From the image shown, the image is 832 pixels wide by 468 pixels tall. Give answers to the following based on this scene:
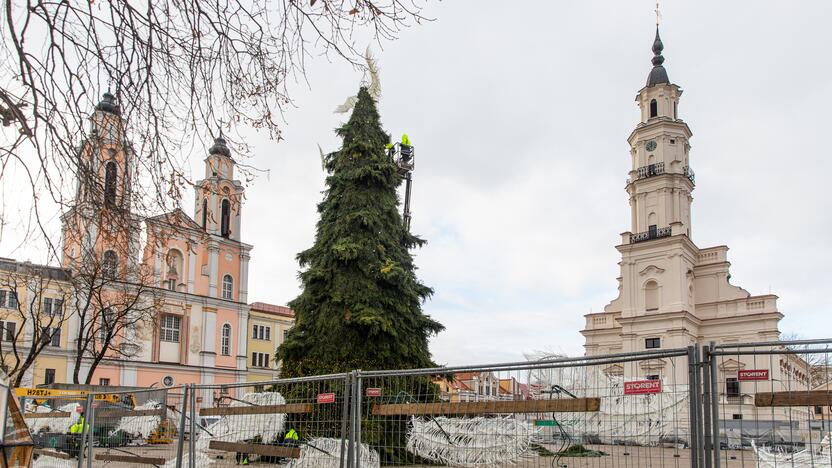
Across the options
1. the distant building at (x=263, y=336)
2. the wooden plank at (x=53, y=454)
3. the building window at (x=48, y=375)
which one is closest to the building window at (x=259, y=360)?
the distant building at (x=263, y=336)

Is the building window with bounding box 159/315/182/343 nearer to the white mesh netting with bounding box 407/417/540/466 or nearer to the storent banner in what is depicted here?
the white mesh netting with bounding box 407/417/540/466

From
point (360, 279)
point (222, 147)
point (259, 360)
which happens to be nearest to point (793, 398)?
point (222, 147)

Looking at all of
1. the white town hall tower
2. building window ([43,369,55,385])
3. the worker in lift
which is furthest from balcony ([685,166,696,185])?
building window ([43,369,55,385])

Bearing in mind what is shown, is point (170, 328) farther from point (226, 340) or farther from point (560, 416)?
point (560, 416)

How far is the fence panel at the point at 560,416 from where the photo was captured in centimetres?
510

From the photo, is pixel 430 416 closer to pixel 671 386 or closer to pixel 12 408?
pixel 671 386

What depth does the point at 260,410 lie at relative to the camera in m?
8.25

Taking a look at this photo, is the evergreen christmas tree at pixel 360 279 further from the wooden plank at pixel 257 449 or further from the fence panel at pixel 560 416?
the fence panel at pixel 560 416

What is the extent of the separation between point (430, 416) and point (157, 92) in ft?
12.9

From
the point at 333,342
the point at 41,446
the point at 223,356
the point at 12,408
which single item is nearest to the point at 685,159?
the point at 223,356

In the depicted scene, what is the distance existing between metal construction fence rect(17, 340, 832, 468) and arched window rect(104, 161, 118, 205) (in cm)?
273

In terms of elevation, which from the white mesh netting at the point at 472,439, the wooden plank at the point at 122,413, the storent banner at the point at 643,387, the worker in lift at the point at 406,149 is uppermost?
the worker in lift at the point at 406,149

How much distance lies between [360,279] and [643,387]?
13.5m

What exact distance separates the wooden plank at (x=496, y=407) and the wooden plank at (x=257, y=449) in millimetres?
1181
